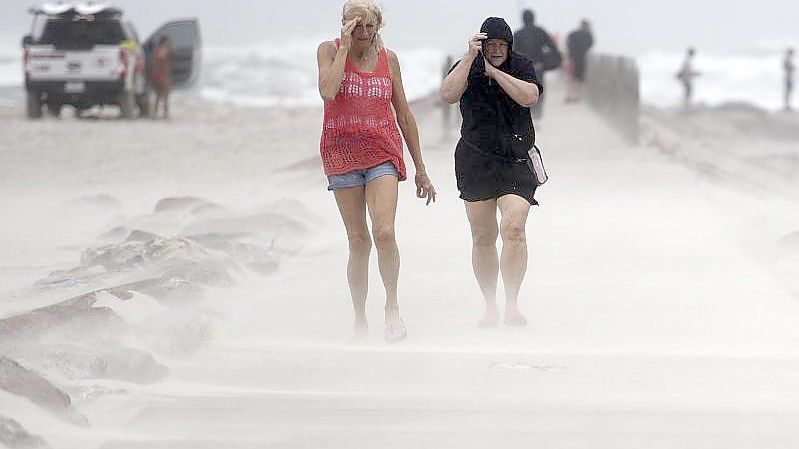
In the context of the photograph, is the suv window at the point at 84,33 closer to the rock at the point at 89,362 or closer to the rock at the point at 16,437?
the rock at the point at 89,362

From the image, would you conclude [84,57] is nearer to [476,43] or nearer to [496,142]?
[496,142]

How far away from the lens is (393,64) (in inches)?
304

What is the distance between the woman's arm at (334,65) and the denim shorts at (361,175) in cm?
41

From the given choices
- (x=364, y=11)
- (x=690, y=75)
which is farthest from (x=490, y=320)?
(x=690, y=75)

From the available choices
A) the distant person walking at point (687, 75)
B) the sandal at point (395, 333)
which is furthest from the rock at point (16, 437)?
the distant person walking at point (687, 75)

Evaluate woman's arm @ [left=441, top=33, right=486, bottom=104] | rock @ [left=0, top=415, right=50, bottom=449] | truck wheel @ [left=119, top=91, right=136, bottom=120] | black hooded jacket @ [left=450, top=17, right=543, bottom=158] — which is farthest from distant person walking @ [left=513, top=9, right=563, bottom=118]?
rock @ [left=0, top=415, right=50, bottom=449]

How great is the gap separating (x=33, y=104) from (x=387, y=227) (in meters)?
22.4

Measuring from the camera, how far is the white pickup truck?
28.8 meters

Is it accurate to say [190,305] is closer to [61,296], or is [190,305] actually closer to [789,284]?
[61,296]

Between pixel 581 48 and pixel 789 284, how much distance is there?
17874 mm

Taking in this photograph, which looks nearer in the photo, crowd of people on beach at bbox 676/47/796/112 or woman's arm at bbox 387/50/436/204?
woman's arm at bbox 387/50/436/204

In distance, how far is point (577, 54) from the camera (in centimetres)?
2795

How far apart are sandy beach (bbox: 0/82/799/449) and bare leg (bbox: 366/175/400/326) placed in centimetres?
22

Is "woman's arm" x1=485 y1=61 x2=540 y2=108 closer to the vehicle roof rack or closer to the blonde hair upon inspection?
the blonde hair
